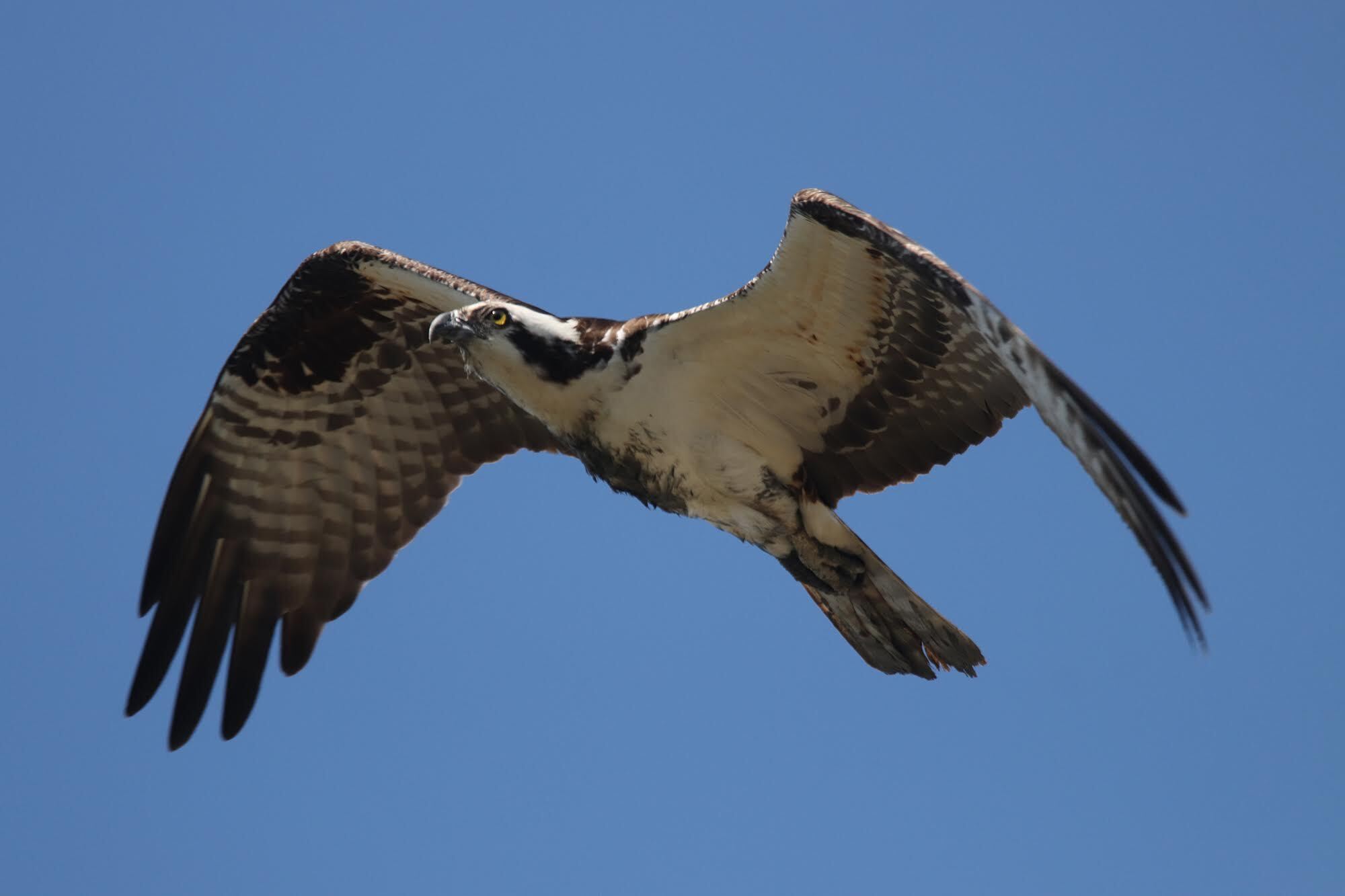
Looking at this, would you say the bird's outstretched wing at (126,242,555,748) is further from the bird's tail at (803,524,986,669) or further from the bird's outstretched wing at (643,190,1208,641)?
the bird's tail at (803,524,986,669)

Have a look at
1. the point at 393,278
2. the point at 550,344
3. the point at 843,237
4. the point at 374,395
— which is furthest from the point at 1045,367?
the point at 374,395

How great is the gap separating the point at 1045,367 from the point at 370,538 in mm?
4550

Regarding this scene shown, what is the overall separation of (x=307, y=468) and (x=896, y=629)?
3613 millimetres

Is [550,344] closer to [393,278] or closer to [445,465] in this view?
[393,278]

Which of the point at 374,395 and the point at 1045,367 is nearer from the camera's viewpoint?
the point at 1045,367

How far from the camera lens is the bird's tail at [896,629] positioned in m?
A: 7.19

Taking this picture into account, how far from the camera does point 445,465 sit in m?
8.89

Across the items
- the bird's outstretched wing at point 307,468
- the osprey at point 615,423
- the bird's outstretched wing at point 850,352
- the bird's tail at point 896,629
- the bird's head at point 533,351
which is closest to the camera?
the bird's outstretched wing at point 850,352

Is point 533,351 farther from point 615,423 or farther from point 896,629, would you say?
point 896,629

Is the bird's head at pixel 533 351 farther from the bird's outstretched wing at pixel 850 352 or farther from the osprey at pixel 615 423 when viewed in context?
the bird's outstretched wing at pixel 850 352

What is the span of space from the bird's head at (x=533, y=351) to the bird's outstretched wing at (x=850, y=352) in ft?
1.03

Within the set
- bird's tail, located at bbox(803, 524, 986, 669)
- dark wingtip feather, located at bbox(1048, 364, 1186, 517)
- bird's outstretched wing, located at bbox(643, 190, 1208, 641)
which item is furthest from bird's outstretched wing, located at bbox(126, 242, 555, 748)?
dark wingtip feather, located at bbox(1048, 364, 1186, 517)

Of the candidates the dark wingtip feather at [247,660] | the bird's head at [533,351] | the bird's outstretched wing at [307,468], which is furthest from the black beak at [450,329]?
the dark wingtip feather at [247,660]

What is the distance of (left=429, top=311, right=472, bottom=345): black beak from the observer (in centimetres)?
713
